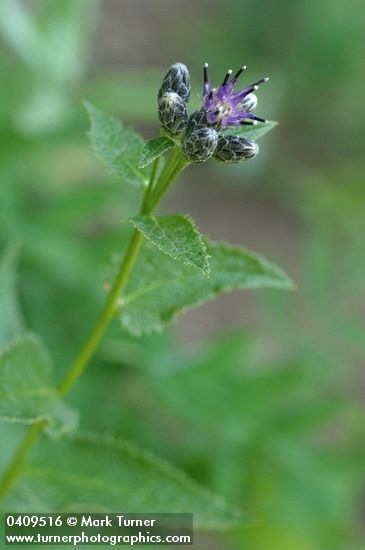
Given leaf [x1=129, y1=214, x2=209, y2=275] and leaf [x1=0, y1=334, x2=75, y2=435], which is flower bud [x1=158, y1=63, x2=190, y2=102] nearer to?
leaf [x1=129, y1=214, x2=209, y2=275]

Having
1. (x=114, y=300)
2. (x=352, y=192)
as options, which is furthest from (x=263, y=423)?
(x=352, y=192)

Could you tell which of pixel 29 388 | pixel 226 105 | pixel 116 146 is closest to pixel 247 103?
pixel 226 105

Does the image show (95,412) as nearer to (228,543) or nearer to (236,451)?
(236,451)

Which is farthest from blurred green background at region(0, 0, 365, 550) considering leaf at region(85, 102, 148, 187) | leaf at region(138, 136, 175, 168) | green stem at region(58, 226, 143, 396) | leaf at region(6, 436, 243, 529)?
leaf at region(6, 436, 243, 529)

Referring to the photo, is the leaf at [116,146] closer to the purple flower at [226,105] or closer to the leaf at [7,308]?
the purple flower at [226,105]

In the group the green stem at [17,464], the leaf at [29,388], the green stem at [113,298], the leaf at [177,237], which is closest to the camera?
the leaf at [177,237]

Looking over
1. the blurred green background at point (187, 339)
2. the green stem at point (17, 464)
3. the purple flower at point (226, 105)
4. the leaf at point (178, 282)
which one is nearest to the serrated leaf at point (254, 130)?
the purple flower at point (226, 105)
